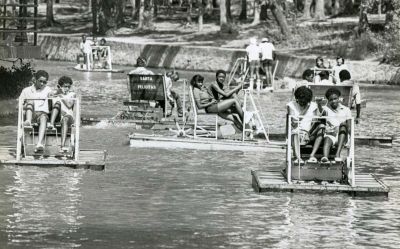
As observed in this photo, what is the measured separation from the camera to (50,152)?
64.3ft

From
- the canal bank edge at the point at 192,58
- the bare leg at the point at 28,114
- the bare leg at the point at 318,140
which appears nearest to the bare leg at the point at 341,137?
the bare leg at the point at 318,140

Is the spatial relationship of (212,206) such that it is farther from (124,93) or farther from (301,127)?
(124,93)

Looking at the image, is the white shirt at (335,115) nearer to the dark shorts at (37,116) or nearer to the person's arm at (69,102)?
the person's arm at (69,102)

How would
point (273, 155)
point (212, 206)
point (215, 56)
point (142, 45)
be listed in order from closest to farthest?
point (212, 206) → point (273, 155) → point (215, 56) → point (142, 45)

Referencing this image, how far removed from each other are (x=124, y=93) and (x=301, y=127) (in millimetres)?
21568

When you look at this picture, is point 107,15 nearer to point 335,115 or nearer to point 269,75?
point 269,75

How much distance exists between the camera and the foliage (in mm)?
31953

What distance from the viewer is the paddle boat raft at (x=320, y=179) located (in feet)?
56.7

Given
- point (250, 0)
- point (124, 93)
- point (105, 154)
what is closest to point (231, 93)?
point (105, 154)

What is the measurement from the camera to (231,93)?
23.1 metres

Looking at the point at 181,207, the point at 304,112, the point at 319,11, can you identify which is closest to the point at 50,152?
the point at 304,112

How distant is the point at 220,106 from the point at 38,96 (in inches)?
166

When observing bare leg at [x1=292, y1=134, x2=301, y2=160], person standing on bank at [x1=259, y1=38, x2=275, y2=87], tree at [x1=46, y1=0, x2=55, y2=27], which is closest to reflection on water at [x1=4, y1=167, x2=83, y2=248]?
bare leg at [x1=292, y1=134, x2=301, y2=160]

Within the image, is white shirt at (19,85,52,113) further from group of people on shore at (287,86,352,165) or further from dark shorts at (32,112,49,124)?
group of people on shore at (287,86,352,165)
